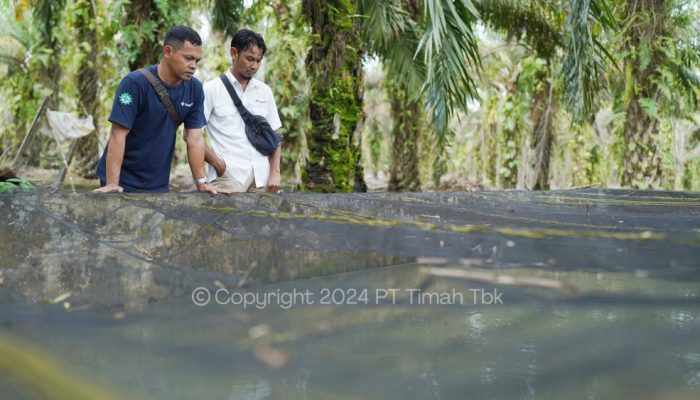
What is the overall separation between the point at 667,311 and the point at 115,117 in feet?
7.68

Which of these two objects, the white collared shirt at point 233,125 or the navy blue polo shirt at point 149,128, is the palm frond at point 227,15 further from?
the navy blue polo shirt at point 149,128

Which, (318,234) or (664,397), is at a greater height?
(318,234)

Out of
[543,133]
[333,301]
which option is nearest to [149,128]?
[333,301]

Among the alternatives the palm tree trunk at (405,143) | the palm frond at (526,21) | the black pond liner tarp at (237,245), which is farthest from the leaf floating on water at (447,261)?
the palm tree trunk at (405,143)

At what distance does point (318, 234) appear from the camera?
2803 millimetres

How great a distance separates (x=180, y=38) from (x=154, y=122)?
40cm

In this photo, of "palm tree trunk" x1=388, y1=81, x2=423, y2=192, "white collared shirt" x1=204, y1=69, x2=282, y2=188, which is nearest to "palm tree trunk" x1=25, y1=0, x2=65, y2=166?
"palm tree trunk" x1=388, y1=81, x2=423, y2=192

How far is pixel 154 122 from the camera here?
127 inches

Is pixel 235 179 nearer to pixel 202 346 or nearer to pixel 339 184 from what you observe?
pixel 202 346

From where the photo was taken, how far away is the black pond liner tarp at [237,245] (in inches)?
99.4

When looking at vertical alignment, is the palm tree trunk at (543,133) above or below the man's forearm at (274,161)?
above

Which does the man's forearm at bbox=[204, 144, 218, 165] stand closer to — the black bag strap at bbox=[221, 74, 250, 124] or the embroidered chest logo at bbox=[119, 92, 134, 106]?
the black bag strap at bbox=[221, 74, 250, 124]

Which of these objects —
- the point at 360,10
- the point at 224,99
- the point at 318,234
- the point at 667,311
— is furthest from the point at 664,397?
the point at 360,10

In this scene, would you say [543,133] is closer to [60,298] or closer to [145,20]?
[145,20]
